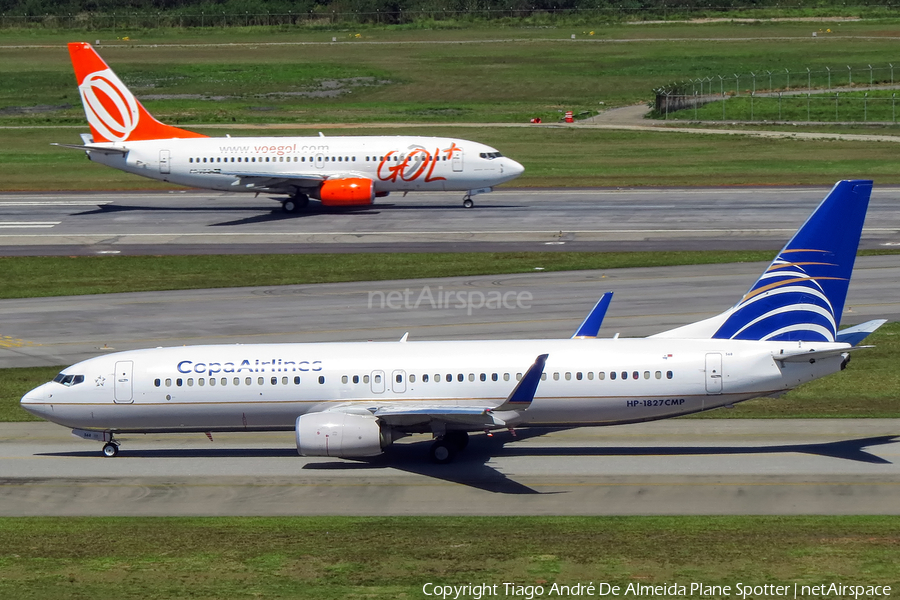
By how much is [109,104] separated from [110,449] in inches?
2006

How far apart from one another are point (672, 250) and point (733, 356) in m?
30.6

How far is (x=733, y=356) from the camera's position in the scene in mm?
32344

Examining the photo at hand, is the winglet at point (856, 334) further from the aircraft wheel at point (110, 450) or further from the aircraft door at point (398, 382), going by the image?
the aircraft wheel at point (110, 450)

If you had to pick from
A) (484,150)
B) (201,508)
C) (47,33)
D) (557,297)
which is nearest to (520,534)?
(201,508)

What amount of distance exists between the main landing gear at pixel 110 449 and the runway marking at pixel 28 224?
4175 cm

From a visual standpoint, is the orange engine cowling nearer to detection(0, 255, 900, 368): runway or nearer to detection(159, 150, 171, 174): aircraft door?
detection(159, 150, 171, 174): aircraft door

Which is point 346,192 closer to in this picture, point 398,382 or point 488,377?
point 398,382

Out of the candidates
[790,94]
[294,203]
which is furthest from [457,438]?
[790,94]

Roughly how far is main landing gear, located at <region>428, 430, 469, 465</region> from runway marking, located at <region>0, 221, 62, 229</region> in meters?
47.7

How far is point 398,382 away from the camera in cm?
3300

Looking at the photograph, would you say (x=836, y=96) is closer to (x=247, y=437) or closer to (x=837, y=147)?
(x=837, y=147)

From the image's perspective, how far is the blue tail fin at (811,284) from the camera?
3250cm

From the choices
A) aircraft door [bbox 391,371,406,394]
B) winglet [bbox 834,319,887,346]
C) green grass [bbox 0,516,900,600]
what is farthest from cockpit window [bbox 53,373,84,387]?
winglet [bbox 834,319,887,346]

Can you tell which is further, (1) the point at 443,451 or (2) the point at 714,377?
(1) the point at 443,451
